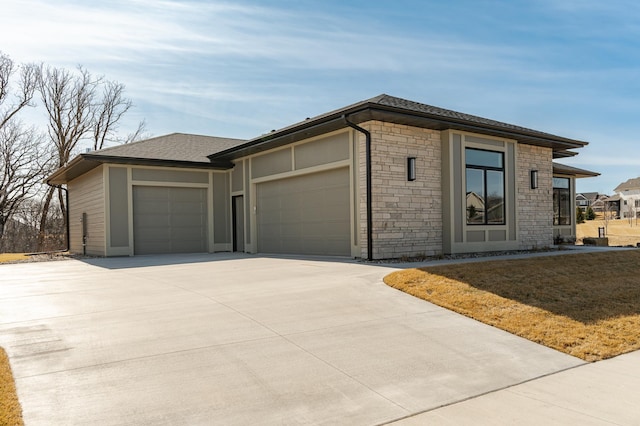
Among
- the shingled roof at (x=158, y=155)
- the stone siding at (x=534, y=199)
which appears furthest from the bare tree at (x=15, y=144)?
the stone siding at (x=534, y=199)

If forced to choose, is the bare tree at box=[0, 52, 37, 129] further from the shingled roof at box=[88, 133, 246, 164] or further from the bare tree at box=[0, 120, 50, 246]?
the shingled roof at box=[88, 133, 246, 164]

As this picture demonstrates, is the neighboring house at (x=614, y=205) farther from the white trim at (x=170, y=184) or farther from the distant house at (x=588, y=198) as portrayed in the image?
the white trim at (x=170, y=184)

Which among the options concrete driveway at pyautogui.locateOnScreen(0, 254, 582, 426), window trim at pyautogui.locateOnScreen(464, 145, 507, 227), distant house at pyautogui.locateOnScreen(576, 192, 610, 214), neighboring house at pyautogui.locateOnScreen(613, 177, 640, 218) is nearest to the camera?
concrete driveway at pyautogui.locateOnScreen(0, 254, 582, 426)

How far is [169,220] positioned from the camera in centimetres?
1572

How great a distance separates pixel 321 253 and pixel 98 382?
30.3ft

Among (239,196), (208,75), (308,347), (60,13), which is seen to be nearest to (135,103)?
(208,75)

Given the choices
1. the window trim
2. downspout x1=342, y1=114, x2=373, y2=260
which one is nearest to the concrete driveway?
downspout x1=342, y1=114, x2=373, y2=260

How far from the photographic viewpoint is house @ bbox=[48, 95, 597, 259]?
11.0 metres

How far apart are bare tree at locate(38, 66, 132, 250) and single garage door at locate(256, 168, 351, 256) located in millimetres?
19917

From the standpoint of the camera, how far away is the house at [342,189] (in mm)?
10992

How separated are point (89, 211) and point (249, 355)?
14939mm

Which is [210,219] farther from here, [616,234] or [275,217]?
[616,234]

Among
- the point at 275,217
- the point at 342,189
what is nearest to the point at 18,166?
the point at 275,217

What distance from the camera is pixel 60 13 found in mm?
10727
